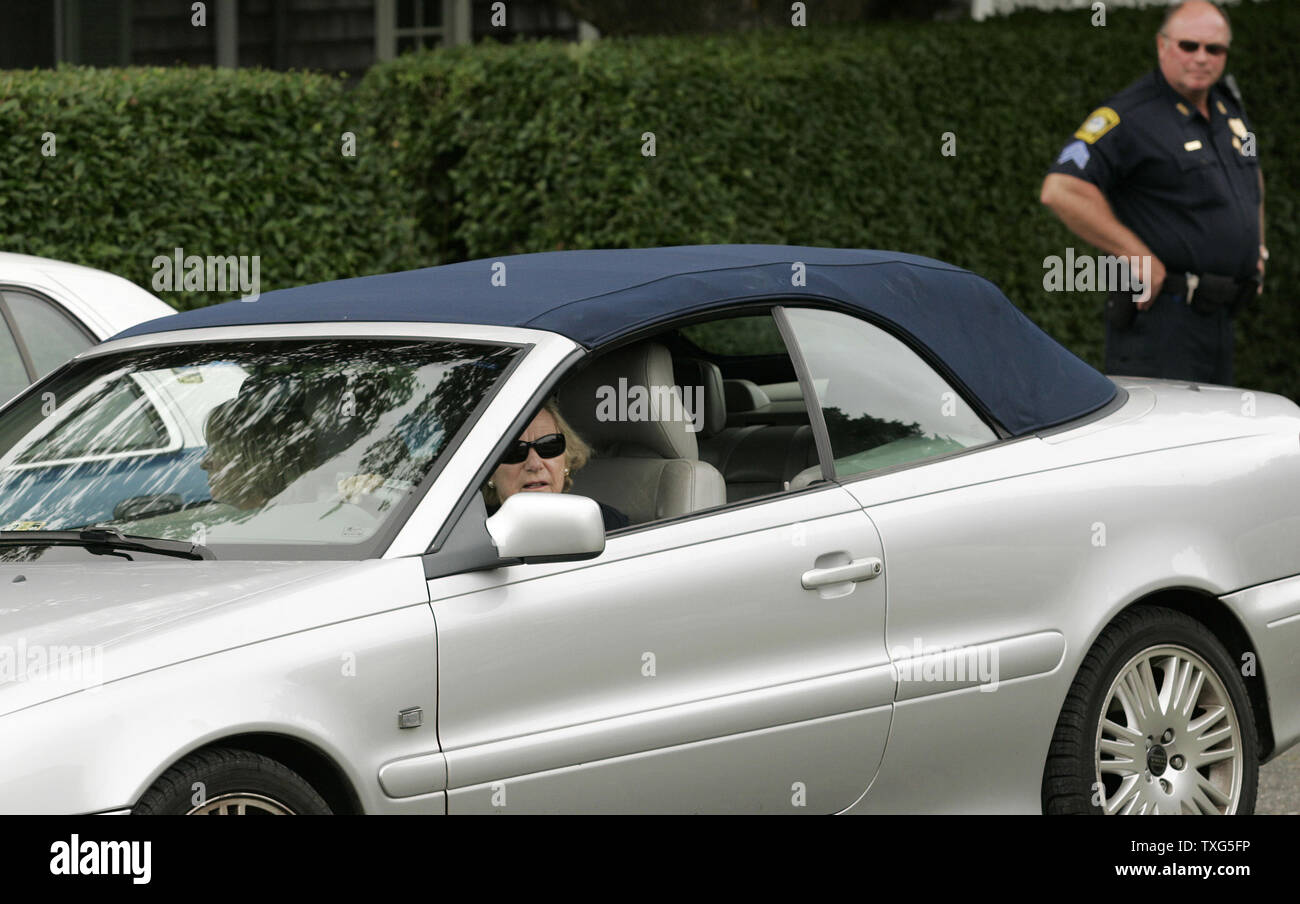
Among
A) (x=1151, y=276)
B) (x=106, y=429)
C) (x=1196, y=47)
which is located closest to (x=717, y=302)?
(x=106, y=429)

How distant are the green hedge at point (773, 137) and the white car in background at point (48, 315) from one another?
4.05 meters

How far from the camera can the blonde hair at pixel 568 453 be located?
4.38 metres

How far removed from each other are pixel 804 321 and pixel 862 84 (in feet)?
21.6

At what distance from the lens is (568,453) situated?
454 centimetres


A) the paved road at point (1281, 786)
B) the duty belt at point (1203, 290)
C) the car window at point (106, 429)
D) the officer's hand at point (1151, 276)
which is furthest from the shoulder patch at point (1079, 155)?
the car window at point (106, 429)

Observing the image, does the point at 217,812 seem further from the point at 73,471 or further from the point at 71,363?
the point at 71,363

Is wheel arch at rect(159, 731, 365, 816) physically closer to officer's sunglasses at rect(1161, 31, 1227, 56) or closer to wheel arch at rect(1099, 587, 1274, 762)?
wheel arch at rect(1099, 587, 1274, 762)

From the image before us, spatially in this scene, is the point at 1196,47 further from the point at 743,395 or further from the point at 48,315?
the point at 48,315

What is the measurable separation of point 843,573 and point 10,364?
2.99 metres

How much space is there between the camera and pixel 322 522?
3.87 m

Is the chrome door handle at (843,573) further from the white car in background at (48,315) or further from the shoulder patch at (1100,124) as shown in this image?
the shoulder patch at (1100,124)

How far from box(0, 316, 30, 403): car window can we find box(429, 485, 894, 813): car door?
109 inches

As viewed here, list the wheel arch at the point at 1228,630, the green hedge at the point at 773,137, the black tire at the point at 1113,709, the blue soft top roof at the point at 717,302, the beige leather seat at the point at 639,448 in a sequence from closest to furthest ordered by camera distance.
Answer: the blue soft top roof at the point at 717,302 < the beige leather seat at the point at 639,448 < the black tire at the point at 1113,709 < the wheel arch at the point at 1228,630 < the green hedge at the point at 773,137
